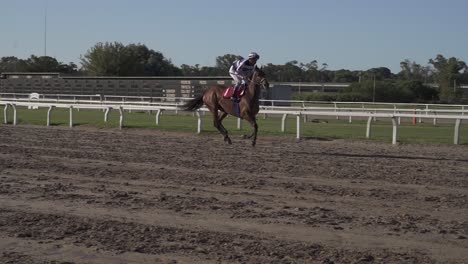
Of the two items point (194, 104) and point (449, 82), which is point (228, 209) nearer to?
point (194, 104)

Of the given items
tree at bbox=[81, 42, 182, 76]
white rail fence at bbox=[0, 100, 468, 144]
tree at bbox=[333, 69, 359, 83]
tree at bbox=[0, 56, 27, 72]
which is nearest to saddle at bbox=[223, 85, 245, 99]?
white rail fence at bbox=[0, 100, 468, 144]

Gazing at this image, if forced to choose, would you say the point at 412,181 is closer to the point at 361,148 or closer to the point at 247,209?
the point at 247,209

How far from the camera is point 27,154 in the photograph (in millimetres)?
12805

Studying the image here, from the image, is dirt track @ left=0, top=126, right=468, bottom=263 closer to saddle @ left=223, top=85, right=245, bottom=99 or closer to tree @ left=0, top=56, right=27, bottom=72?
saddle @ left=223, top=85, right=245, bottom=99

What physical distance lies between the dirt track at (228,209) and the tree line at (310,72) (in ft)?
61.0

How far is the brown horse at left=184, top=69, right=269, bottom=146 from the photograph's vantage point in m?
14.9

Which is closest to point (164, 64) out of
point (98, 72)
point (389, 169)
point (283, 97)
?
point (98, 72)

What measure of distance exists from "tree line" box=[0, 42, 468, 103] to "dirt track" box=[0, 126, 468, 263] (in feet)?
61.0

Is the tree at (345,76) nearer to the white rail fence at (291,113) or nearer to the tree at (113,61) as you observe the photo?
the tree at (113,61)

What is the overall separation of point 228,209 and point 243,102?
8.08 metres

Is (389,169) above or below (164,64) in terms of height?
below

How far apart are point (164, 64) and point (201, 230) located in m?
101

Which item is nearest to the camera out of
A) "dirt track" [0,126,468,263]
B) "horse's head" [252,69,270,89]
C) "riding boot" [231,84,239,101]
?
"dirt track" [0,126,468,263]

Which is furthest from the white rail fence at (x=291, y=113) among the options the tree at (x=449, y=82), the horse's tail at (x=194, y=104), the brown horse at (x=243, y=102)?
the tree at (x=449, y=82)
